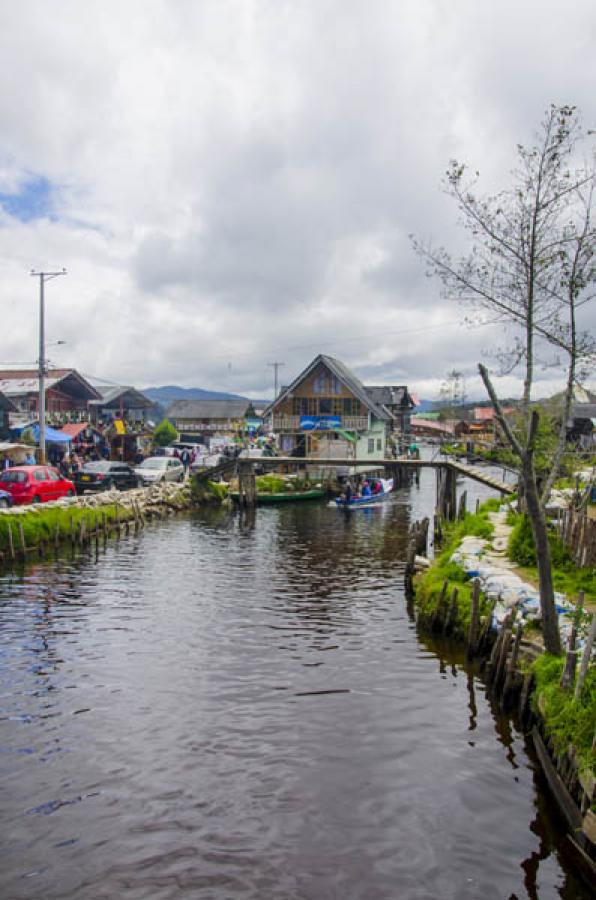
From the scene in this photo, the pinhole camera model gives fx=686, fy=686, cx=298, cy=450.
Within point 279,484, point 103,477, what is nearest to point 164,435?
point 279,484

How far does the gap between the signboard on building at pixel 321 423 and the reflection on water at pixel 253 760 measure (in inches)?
1482

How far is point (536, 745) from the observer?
A: 10297 mm

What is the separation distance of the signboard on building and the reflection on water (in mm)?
37637

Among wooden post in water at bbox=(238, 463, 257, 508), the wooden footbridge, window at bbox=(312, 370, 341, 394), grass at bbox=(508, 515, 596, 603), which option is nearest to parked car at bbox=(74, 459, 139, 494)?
the wooden footbridge

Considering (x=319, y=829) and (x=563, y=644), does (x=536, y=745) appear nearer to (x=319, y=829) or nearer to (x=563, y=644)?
(x=563, y=644)

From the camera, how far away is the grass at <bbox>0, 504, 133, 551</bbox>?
24281mm

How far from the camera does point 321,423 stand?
57156 millimetres

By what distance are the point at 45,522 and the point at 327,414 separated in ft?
113

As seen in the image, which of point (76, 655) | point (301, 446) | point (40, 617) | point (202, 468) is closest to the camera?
point (76, 655)

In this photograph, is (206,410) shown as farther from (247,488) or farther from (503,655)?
(503,655)

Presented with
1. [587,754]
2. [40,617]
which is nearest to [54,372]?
[40,617]

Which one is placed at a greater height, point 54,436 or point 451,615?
point 54,436

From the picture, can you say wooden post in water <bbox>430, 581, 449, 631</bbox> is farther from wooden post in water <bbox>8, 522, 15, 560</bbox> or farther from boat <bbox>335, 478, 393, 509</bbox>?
boat <bbox>335, 478, 393, 509</bbox>

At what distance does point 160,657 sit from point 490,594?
754 cm
